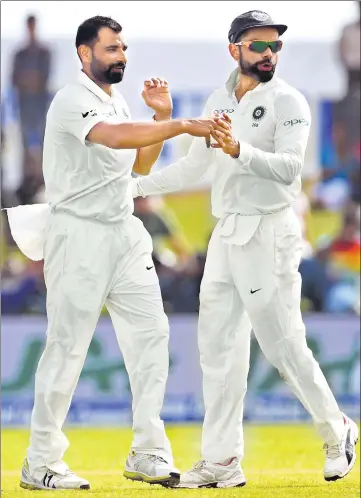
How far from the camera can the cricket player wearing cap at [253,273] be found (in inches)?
267

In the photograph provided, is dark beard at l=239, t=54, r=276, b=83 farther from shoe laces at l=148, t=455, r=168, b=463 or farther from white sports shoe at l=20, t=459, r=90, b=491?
white sports shoe at l=20, t=459, r=90, b=491

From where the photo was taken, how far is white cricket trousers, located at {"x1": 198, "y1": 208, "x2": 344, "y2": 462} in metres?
6.78

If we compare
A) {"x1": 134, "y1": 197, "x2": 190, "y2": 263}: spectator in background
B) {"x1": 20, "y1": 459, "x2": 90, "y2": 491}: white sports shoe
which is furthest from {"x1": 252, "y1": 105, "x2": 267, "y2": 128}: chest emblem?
{"x1": 134, "y1": 197, "x2": 190, "y2": 263}: spectator in background

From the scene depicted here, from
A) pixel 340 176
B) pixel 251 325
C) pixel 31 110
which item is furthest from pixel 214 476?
pixel 340 176

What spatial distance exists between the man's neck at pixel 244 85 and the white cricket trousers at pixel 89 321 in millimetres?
880

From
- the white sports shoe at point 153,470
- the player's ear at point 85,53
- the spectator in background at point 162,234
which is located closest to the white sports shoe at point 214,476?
the white sports shoe at point 153,470

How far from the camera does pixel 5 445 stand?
1097cm

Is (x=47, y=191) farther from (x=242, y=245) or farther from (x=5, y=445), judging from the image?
(x=5, y=445)

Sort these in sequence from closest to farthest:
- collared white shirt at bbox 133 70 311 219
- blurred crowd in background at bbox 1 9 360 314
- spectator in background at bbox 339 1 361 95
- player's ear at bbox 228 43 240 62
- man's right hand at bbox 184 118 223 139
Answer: man's right hand at bbox 184 118 223 139, collared white shirt at bbox 133 70 311 219, player's ear at bbox 228 43 240 62, blurred crowd in background at bbox 1 9 360 314, spectator in background at bbox 339 1 361 95

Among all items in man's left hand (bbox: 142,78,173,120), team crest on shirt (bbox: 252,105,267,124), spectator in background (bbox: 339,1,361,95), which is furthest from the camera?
spectator in background (bbox: 339,1,361,95)

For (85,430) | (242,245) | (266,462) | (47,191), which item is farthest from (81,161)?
(85,430)

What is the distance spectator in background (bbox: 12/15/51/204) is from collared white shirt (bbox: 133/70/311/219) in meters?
5.17

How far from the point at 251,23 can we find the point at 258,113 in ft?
1.45

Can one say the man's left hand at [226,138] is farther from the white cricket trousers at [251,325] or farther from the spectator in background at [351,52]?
the spectator in background at [351,52]
